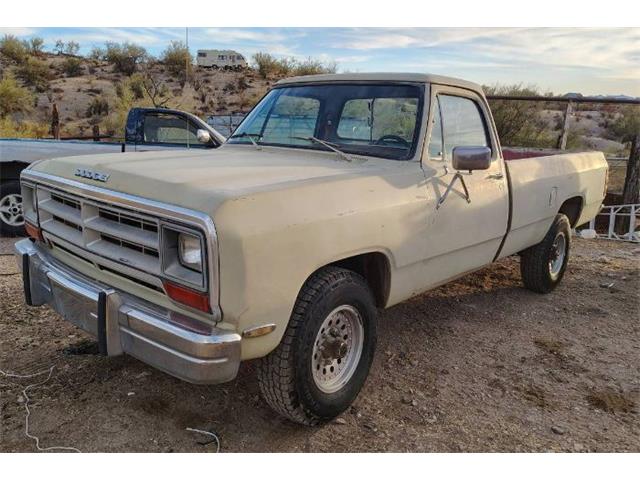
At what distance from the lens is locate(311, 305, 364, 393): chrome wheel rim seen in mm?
3008

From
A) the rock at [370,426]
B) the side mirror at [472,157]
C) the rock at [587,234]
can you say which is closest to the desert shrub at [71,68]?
the rock at [587,234]

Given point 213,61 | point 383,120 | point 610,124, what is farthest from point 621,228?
point 213,61

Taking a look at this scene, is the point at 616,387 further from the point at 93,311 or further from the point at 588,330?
the point at 93,311

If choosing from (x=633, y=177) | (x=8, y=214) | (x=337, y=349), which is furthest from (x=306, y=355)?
(x=633, y=177)

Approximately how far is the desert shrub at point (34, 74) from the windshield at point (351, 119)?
26386mm

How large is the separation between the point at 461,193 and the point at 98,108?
78.6 feet

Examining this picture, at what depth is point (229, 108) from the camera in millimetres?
26453

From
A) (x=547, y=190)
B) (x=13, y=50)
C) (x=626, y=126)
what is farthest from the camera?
(x=13, y=50)

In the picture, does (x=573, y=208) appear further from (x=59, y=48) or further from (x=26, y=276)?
(x=59, y=48)

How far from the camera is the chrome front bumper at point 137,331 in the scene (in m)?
2.38

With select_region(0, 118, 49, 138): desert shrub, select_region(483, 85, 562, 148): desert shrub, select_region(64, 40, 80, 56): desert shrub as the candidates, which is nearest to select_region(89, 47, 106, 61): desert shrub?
select_region(64, 40, 80, 56): desert shrub

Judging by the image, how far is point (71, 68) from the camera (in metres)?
30.0

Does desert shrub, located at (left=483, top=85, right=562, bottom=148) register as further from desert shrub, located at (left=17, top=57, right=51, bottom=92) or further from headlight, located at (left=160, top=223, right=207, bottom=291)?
desert shrub, located at (left=17, top=57, right=51, bottom=92)

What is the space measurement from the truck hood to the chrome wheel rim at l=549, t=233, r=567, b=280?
9.62 feet
